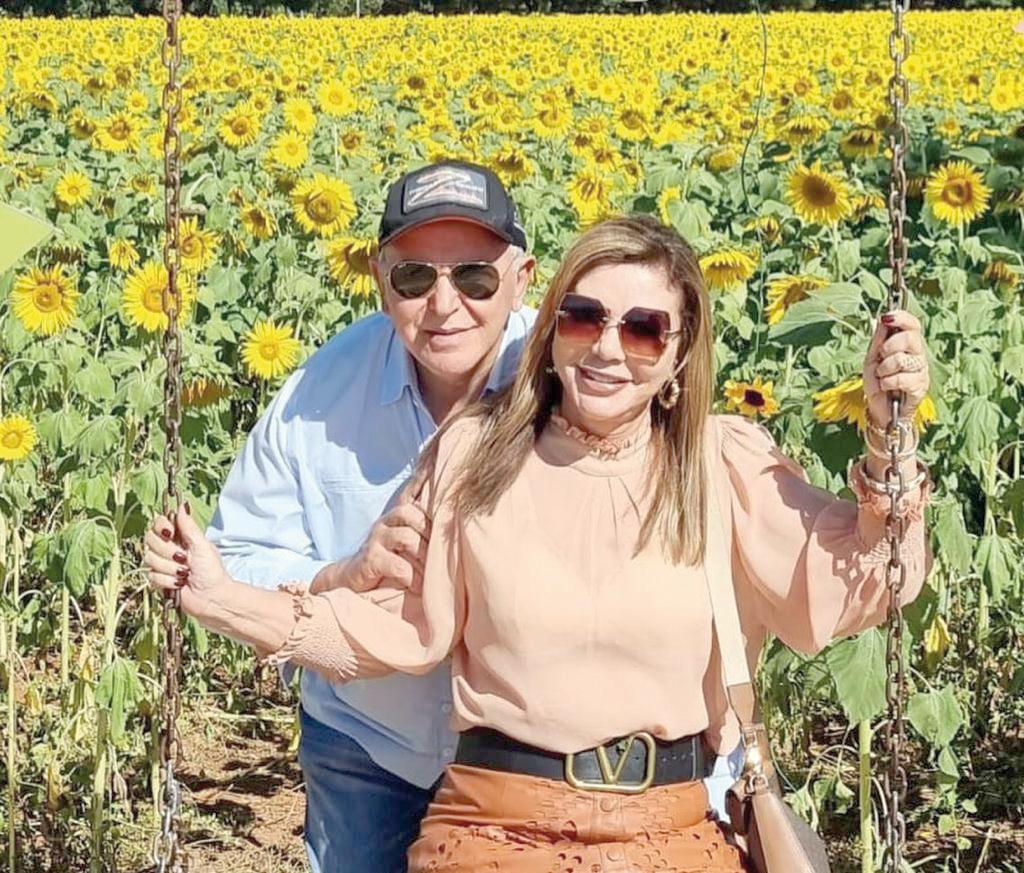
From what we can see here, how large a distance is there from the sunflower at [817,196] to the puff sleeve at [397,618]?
3.13m

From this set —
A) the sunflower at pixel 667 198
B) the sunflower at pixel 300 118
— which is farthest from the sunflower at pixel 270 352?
the sunflower at pixel 300 118

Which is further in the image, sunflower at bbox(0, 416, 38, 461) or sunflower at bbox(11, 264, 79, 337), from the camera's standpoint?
sunflower at bbox(11, 264, 79, 337)

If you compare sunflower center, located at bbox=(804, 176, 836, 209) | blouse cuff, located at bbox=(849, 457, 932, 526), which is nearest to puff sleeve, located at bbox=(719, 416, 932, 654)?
blouse cuff, located at bbox=(849, 457, 932, 526)

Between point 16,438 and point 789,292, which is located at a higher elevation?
point 789,292

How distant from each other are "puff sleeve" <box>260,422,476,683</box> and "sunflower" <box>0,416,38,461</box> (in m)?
1.46

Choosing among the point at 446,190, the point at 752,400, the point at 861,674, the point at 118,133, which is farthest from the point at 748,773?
the point at 118,133

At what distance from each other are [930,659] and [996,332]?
93 centimetres

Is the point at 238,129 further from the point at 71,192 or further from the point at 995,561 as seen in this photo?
the point at 995,561

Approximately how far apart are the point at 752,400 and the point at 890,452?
4.22 feet

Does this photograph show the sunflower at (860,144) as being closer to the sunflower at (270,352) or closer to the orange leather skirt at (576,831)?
the sunflower at (270,352)

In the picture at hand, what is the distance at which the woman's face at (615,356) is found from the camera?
2.38m

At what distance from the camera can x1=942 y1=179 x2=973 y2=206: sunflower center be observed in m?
5.56

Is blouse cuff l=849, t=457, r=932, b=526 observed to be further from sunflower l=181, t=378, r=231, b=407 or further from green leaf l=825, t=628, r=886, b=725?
sunflower l=181, t=378, r=231, b=407

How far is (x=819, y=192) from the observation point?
17.7 ft
